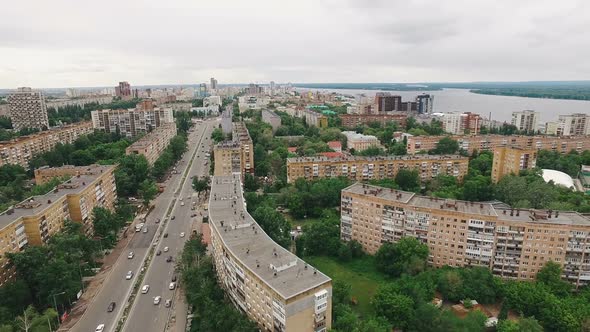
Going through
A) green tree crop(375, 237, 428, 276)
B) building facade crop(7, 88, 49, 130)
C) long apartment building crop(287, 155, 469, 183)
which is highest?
building facade crop(7, 88, 49, 130)

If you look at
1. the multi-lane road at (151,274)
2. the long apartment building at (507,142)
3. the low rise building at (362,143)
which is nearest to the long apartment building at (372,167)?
the long apartment building at (507,142)

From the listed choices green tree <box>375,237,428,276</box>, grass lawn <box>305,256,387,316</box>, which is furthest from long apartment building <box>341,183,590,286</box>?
grass lawn <box>305,256,387,316</box>

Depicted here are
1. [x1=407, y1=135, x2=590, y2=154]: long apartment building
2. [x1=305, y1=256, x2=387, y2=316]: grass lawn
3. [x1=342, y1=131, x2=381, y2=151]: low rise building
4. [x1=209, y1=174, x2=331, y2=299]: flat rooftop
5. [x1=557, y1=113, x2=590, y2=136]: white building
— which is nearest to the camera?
[x1=209, y1=174, x2=331, y2=299]: flat rooftop

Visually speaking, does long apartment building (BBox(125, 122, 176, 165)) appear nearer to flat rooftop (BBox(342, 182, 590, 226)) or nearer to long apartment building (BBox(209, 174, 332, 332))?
long apartment building (BBox(209, 174, 332, 332))

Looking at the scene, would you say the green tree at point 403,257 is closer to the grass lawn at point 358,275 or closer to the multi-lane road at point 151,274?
the grass lawn at point 358,275

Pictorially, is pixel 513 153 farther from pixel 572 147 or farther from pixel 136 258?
pixel 136 258

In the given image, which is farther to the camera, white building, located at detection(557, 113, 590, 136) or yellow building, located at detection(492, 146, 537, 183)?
white building, located at detection(557, 113, 590, 136)

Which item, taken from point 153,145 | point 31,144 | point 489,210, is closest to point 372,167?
point 489,210

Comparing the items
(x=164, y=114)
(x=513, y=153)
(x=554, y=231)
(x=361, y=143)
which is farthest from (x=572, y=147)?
(x=164, y=114)
